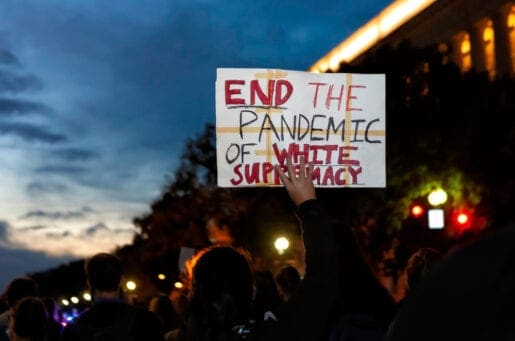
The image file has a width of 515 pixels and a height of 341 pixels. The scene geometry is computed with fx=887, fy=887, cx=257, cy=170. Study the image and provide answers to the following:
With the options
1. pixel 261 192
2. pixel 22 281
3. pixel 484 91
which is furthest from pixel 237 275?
pixel 261 192

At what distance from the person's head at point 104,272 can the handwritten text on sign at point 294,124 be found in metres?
0.74

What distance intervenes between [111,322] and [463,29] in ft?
164

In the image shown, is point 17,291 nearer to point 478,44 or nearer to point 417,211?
point 417,211

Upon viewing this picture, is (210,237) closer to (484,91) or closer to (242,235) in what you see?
(242,235)

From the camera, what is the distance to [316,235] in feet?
9.95

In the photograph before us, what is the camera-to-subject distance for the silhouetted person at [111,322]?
4.30m

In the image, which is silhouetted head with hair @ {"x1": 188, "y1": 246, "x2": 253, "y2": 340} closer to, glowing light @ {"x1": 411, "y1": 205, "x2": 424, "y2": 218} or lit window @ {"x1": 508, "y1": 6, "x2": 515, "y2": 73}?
glowing light @ {"x1": 411, "y1": 205, "x2": 424, "y2": 218}

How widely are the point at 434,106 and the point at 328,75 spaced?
970 inches

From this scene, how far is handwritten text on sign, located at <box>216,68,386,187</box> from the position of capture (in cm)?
464

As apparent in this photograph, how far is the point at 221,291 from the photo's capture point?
9.66ft

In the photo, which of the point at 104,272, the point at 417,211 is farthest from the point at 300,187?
the point at 417,211

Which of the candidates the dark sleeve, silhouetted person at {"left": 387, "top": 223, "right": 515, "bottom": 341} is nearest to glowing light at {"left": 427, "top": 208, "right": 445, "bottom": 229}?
the dark sleeve

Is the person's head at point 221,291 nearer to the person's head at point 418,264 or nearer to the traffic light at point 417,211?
the person's head at point 418,264

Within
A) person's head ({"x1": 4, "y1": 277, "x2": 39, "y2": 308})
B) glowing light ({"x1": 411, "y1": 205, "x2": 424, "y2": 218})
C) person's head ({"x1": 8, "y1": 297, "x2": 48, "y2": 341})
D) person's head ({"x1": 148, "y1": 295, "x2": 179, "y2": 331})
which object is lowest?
person's head ({"x1": 148, "y1": 295, "x2": 179, "y2": 331})
